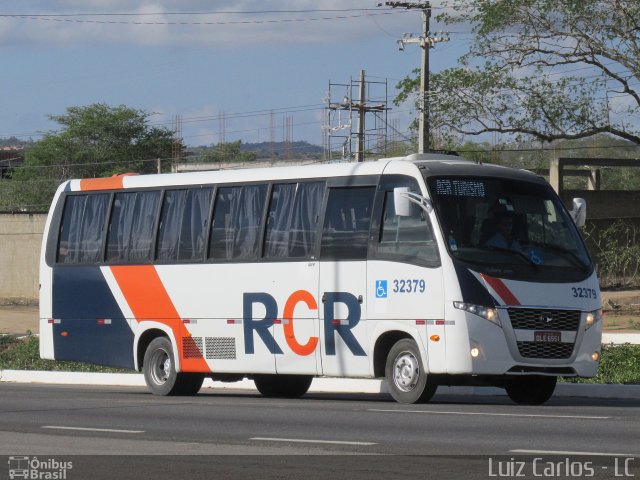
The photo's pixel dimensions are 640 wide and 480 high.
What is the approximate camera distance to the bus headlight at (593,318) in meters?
16.3

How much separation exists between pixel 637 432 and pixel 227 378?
8.82 metres

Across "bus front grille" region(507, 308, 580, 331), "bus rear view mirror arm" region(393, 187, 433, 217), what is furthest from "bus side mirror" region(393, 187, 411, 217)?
"bus front grille" region(507, 308, 580, 331)

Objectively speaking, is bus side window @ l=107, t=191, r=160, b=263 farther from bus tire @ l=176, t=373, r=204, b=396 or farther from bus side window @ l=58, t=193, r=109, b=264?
bus tire @ l=176, t=373, r=204, b=396

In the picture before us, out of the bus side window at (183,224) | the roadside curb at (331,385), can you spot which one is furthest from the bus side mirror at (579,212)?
the bus side window at (183,224)

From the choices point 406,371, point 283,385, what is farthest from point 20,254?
point 406,371

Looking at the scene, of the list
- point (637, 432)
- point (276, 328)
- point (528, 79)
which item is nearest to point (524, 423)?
point (637, 432)

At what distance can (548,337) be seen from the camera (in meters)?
16.0

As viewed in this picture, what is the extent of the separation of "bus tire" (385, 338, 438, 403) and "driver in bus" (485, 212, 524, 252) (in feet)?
5.17

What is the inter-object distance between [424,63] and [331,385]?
71.5 feet

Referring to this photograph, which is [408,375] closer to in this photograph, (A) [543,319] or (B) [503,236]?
(A) [543,319]

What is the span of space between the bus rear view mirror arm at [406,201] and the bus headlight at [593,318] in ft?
7.77

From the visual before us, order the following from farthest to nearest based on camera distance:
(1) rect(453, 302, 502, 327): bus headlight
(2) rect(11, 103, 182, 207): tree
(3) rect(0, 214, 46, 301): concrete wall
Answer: (2) rect(11, 103, 182, 207): tree
(3) rect(0, 214, 46, 301): concrete wall
(1) rect(453, 302, 502, 327): bus headlight

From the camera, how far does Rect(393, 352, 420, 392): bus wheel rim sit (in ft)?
53.3

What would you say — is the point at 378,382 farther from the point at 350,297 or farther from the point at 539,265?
the point at 539,265
